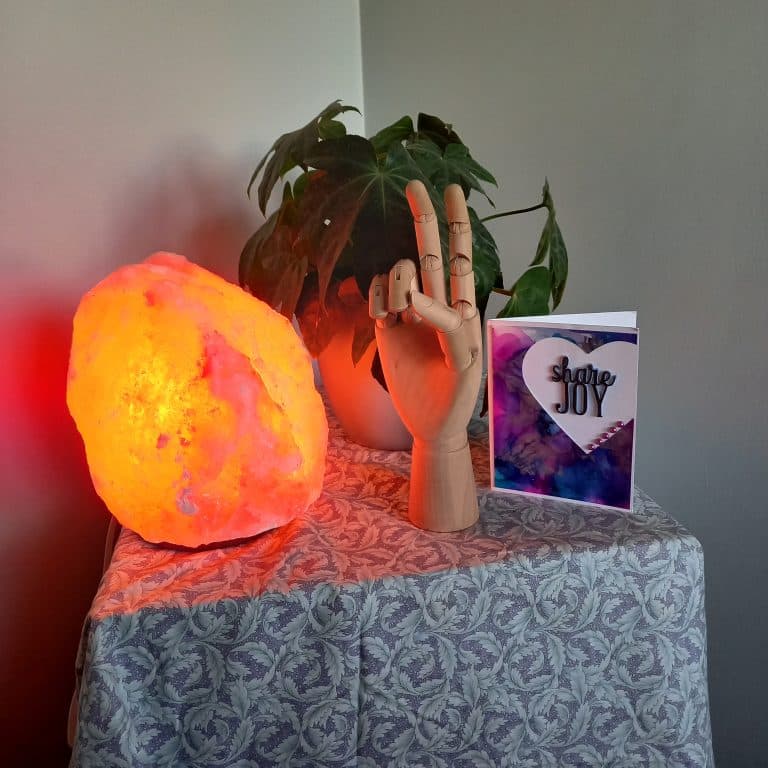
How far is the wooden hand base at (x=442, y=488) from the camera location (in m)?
0.77

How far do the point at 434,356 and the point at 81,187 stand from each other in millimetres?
606

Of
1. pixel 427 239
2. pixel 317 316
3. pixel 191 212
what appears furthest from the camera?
pixel 191 212

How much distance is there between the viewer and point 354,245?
2.61ft

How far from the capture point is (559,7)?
113 centimetres

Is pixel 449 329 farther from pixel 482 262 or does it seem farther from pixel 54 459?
pixel 54 459

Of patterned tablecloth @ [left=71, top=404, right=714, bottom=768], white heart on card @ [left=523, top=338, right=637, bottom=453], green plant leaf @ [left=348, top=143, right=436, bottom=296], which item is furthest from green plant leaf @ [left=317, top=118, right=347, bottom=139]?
patterned tablecloth @ [left=71, top=404, right=714, bottom=768]

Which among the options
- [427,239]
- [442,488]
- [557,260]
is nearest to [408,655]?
[442,488]

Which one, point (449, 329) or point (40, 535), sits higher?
point (449, 329)

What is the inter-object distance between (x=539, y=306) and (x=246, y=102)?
0.59 meters

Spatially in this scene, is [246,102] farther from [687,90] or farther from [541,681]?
[541,681]

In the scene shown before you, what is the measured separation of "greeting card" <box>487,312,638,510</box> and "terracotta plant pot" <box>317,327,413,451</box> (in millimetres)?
178

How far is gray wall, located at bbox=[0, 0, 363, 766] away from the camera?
3.20ft

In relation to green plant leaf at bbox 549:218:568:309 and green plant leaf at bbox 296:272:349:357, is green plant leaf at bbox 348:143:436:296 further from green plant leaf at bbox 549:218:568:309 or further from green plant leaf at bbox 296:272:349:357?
green plant leaf at bbox 549:218:568:309

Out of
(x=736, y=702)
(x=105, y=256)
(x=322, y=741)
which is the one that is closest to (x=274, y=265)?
(x=105, y=256)
